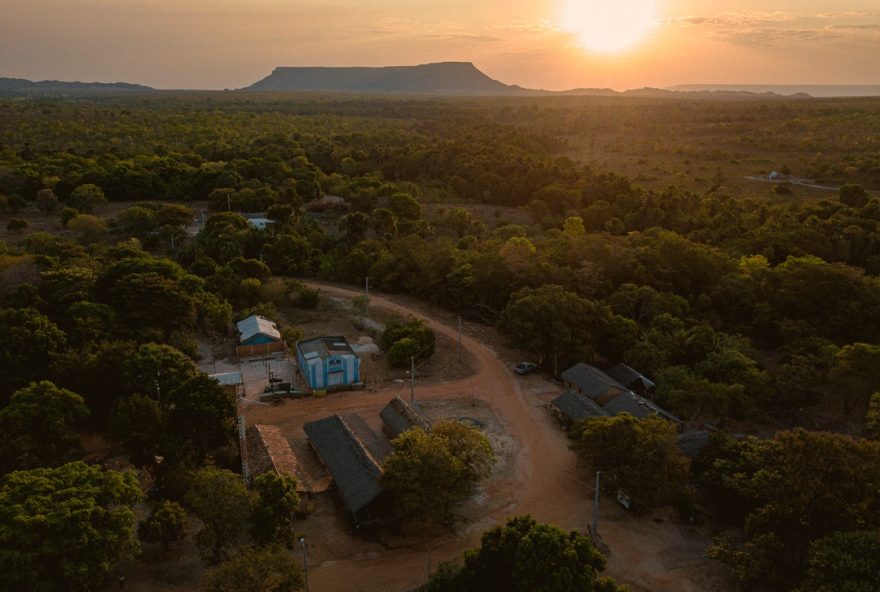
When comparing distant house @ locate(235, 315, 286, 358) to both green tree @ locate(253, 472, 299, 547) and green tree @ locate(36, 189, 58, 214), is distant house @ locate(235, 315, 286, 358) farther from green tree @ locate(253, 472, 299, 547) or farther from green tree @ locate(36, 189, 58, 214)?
green tree @ locate(36, 189, 58, 214)

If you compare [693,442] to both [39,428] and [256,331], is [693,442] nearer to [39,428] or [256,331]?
[256,331]

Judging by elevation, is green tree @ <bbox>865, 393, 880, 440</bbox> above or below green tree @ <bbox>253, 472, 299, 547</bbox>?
above

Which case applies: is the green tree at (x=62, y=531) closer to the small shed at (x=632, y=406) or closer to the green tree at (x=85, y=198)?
the small shed at (x=632, y=406)

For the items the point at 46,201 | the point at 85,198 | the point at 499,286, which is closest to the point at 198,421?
the point at 499,286

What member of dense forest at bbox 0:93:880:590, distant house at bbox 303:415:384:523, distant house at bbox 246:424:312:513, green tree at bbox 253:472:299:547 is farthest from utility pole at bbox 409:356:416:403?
green tree at bbox 253:472:299:547

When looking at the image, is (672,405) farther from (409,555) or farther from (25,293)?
(25,293)

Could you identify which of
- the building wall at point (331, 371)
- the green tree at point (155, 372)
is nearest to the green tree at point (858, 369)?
the building wall at point (331, 371)
